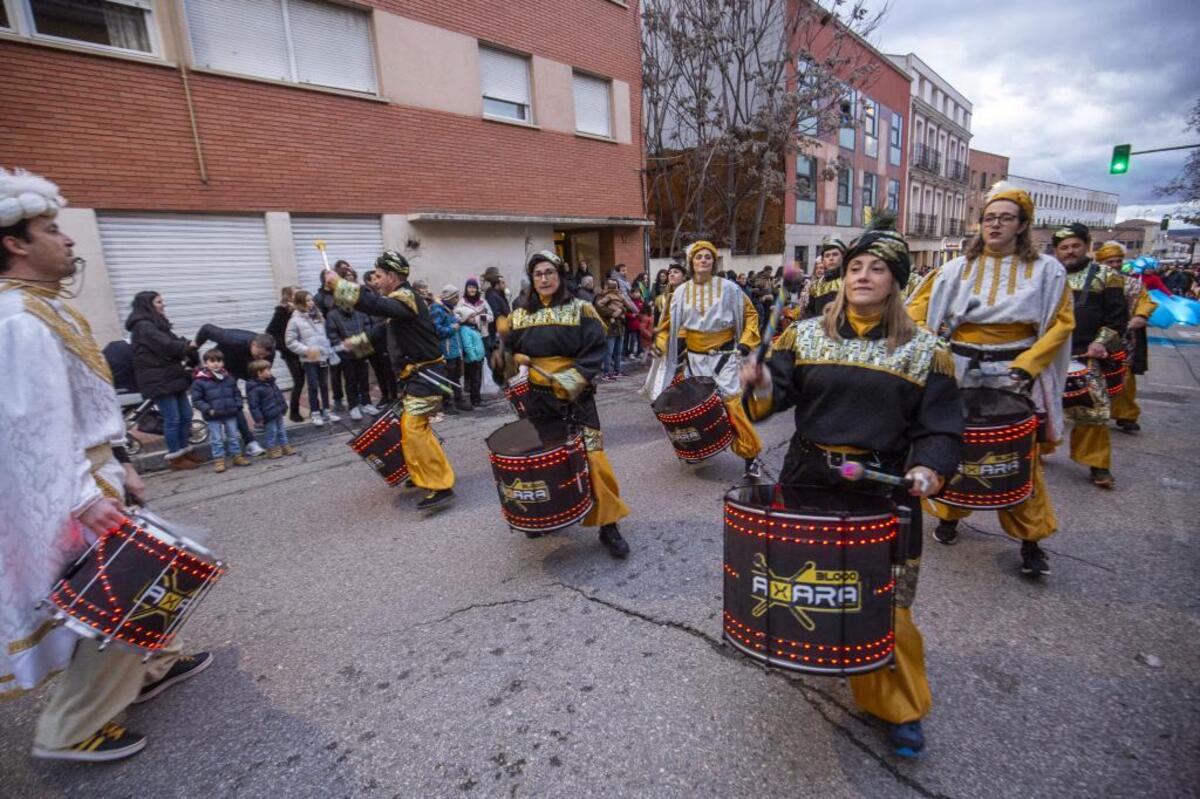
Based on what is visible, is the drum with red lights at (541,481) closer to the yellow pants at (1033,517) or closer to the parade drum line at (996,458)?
the parade drum line at (996,458)

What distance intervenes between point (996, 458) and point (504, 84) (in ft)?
38.9

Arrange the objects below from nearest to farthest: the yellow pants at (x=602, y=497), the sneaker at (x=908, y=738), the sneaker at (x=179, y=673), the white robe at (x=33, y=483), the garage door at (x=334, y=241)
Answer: the white robe at (x=33, y=483), the sneaker at (x=908, y=738), the sneaker at (x=179, y=673), the yellow pants at (x=602, y=497), the garage door at (x=334, y=241)

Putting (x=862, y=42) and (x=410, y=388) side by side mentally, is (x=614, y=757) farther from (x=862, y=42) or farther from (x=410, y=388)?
(x=862, y=42)

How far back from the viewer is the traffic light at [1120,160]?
61.5 ft

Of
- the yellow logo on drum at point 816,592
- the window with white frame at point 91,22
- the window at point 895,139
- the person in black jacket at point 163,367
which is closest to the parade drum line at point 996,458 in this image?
the yellow logo on drum at point 816,592

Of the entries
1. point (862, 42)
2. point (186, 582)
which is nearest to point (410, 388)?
point (186, 582)

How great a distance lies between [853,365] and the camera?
7.10 feet

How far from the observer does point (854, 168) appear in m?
26.5

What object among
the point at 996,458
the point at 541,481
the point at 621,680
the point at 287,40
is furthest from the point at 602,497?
the point at 287,40

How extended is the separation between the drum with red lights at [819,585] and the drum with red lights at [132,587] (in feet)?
6.72

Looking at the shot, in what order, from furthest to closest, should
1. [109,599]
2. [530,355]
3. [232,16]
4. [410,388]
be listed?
[232,16] → [410,388] → [530,355] → [109,599]

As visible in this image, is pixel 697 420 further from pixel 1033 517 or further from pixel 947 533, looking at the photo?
pixel 1033 517

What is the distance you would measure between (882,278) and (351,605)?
3.25m

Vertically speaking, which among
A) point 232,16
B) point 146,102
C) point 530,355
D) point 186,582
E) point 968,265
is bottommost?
point 186,582
